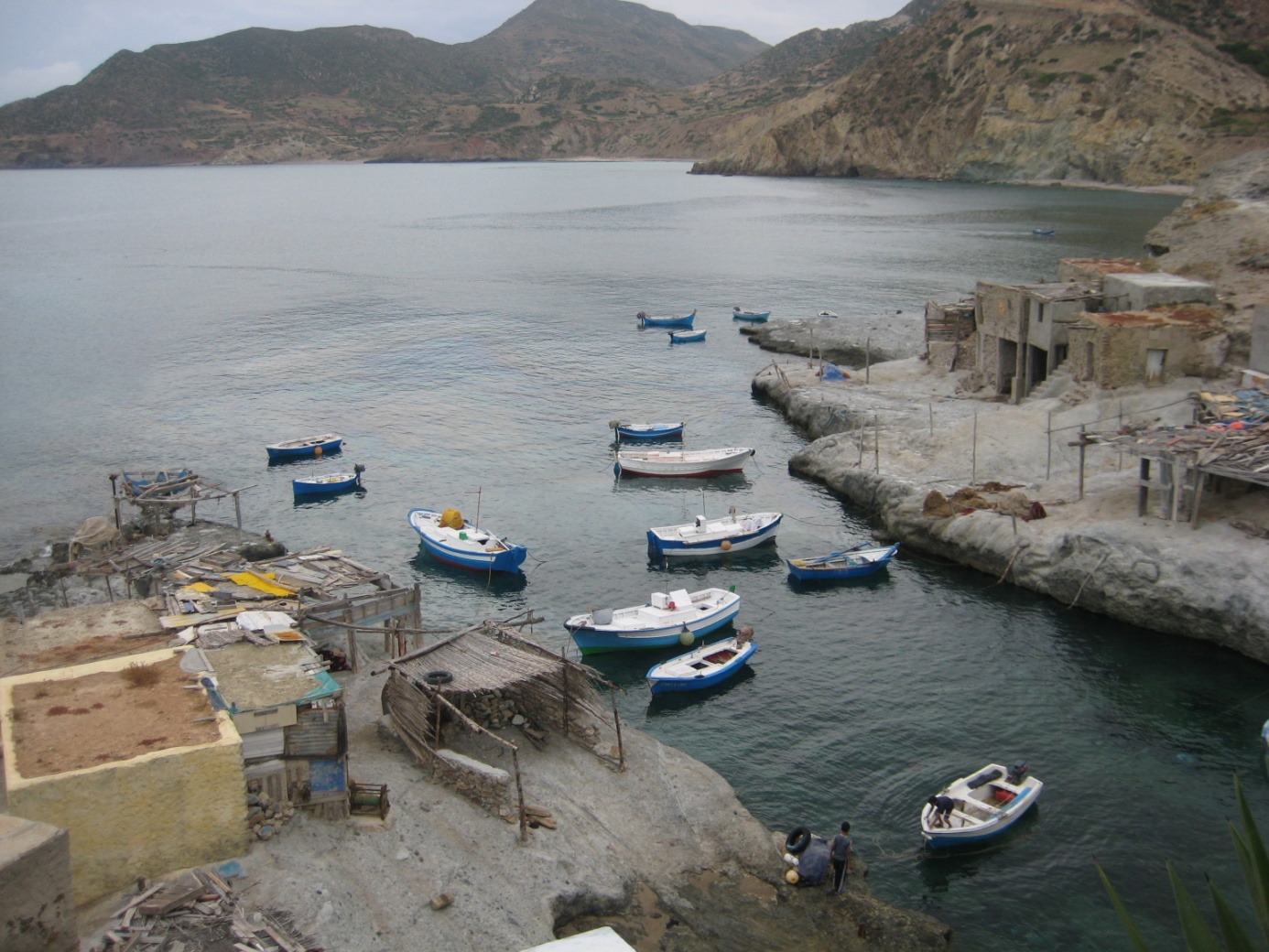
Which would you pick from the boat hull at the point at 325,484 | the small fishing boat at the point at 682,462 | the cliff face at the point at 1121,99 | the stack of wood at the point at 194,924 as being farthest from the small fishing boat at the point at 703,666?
the cliff face at the point at 1121,99

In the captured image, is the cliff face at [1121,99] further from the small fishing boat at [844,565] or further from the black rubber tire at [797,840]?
the black rubber tire at [797,840]

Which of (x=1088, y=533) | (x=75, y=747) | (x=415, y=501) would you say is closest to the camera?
(x=75, y=747)

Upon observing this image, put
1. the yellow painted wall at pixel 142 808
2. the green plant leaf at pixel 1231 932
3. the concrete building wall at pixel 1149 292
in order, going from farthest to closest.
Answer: the concrete building wall at pixel 1149 292, the yellow painted wall at pixel 142 808, the green plant leaf at pixel 1231 932

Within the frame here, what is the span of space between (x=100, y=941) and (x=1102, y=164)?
665 ft

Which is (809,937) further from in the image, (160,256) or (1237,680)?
(160,256)

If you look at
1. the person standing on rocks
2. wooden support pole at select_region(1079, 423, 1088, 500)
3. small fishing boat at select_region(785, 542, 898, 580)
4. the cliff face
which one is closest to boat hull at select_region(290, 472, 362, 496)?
small fishing boat at select_region(785, 542, 898, 580)

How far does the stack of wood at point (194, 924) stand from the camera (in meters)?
16.4

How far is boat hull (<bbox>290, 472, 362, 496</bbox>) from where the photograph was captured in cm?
5288

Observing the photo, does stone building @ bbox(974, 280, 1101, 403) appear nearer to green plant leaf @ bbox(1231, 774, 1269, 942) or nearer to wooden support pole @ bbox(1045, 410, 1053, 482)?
wooden support pole @ bbox(1045, 410, 1053, 482)

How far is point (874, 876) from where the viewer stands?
79.9ft

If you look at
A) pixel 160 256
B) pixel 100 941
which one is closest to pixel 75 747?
pixel 100 941

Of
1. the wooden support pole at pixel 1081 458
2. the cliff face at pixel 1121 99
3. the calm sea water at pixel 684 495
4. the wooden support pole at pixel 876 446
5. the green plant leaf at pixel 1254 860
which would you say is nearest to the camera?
the green plant leaf at pixel 1254 860

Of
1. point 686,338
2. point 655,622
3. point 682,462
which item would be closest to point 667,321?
point 686,338

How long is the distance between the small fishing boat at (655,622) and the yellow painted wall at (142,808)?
17.6m
